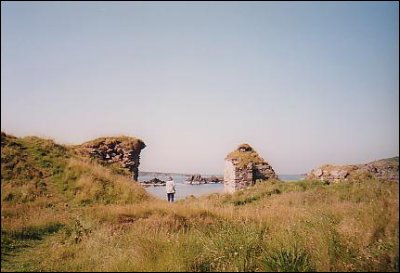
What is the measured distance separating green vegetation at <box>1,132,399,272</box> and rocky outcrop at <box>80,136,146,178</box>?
8792 mm

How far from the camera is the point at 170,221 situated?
10023 millimetres

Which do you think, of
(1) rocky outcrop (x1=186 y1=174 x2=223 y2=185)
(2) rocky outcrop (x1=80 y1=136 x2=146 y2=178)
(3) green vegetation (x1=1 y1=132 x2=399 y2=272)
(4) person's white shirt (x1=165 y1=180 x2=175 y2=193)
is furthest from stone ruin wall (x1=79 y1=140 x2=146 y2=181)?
(1) rocky outcrop (x1=186 y1=174 x2=223 y2=185)

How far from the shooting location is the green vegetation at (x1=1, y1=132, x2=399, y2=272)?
201 inches

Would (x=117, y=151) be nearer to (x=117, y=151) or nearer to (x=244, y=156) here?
(x=117, y=151)

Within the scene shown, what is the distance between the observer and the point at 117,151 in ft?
79.5

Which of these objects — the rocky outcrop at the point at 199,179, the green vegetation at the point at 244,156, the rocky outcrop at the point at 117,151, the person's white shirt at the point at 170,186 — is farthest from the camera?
the rocky outcrop at the point at 199,179

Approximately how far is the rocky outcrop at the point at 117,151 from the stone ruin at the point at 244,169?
314 inches

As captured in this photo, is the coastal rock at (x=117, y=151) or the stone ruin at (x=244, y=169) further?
the stone ruin at (x=244, y=169)

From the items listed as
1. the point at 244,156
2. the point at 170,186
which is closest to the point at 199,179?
the point at 244,156

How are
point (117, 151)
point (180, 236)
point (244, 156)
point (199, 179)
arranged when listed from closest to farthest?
point (180, 236), point (117, 151), point (244, 156), point (199, 179)

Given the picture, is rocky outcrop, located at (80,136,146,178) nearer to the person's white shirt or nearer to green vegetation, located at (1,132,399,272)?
the person's white shirt

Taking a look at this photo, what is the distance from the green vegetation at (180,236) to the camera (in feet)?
16.8

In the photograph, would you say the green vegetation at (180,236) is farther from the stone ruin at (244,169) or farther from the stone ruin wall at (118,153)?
the stone ruin at (244,169)

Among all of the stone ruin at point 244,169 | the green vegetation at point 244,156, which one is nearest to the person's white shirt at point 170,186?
the stone ruin at point 244,169
